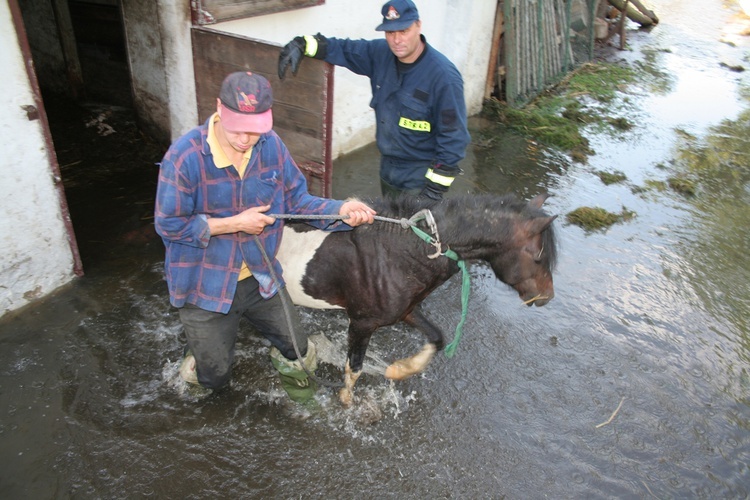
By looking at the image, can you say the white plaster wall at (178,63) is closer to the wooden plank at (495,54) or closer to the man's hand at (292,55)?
the man's hand at (292,55)

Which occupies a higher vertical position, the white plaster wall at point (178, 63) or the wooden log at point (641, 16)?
the white plaster wall at point (178, 63)

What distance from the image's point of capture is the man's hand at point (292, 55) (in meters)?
3.78

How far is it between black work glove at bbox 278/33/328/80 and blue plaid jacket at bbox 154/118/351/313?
48.0 inches

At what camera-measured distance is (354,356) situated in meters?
3.53

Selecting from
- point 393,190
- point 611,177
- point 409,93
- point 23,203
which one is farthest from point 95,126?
point 611,177

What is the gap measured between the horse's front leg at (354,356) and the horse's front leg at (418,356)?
0.26 meters

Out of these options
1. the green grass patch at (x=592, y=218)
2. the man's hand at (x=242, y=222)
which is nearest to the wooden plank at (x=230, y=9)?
the man's hand at (x=242, y=222)

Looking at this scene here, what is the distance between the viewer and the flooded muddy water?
3.12m

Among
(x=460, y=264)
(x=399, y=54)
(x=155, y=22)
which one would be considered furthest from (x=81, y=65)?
(x=460, y=264)

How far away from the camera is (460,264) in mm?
3135

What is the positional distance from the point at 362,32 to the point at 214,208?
14.9ft

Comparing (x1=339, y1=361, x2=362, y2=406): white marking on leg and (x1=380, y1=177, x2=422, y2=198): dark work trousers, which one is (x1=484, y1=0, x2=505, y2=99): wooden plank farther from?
(x1=339, y1=361, x2=362, y2=406): white marking on leg

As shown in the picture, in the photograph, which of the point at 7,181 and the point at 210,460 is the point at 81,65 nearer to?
the point at 7,181

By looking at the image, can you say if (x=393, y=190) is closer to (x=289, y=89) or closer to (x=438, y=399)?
(x=289, y=89)
